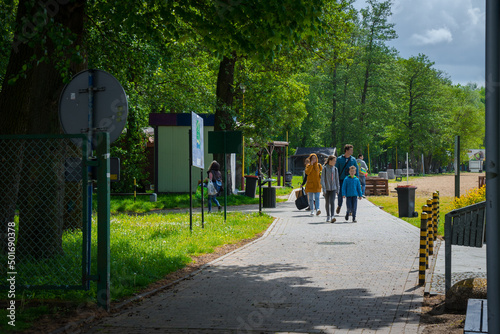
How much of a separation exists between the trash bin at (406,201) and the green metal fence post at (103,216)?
517 inches

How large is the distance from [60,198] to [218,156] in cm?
1780

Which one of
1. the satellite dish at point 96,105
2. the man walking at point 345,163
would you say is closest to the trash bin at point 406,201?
the man walking at point 345,163

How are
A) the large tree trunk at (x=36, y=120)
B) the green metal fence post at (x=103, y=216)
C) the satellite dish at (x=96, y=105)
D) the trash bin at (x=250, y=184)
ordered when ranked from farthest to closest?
the trash bin at (x=250, y=184) → the large tree trunk at (x=36, y=120) → the satellite dish at (x=96, y=105) → the green metal fence post at (x=103, y=216)

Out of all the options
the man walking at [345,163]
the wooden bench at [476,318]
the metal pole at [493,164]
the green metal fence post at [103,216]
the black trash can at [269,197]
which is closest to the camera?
the metal pole at [493,164]

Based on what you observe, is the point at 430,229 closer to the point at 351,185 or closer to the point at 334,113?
the point at 351,185

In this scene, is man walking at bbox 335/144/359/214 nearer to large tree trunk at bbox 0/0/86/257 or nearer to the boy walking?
the boy walking

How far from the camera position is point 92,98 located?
7.12 meters

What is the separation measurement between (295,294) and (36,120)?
4.23 meters

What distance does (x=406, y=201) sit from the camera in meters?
18.7

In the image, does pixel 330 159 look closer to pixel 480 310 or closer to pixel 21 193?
pixel 21 193

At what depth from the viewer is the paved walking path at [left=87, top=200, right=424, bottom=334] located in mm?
5895

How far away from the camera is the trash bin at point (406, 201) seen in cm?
1852

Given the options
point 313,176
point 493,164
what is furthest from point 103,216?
point 313,176

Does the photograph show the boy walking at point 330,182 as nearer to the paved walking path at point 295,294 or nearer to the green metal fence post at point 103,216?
the paved walking path at point 295,294
